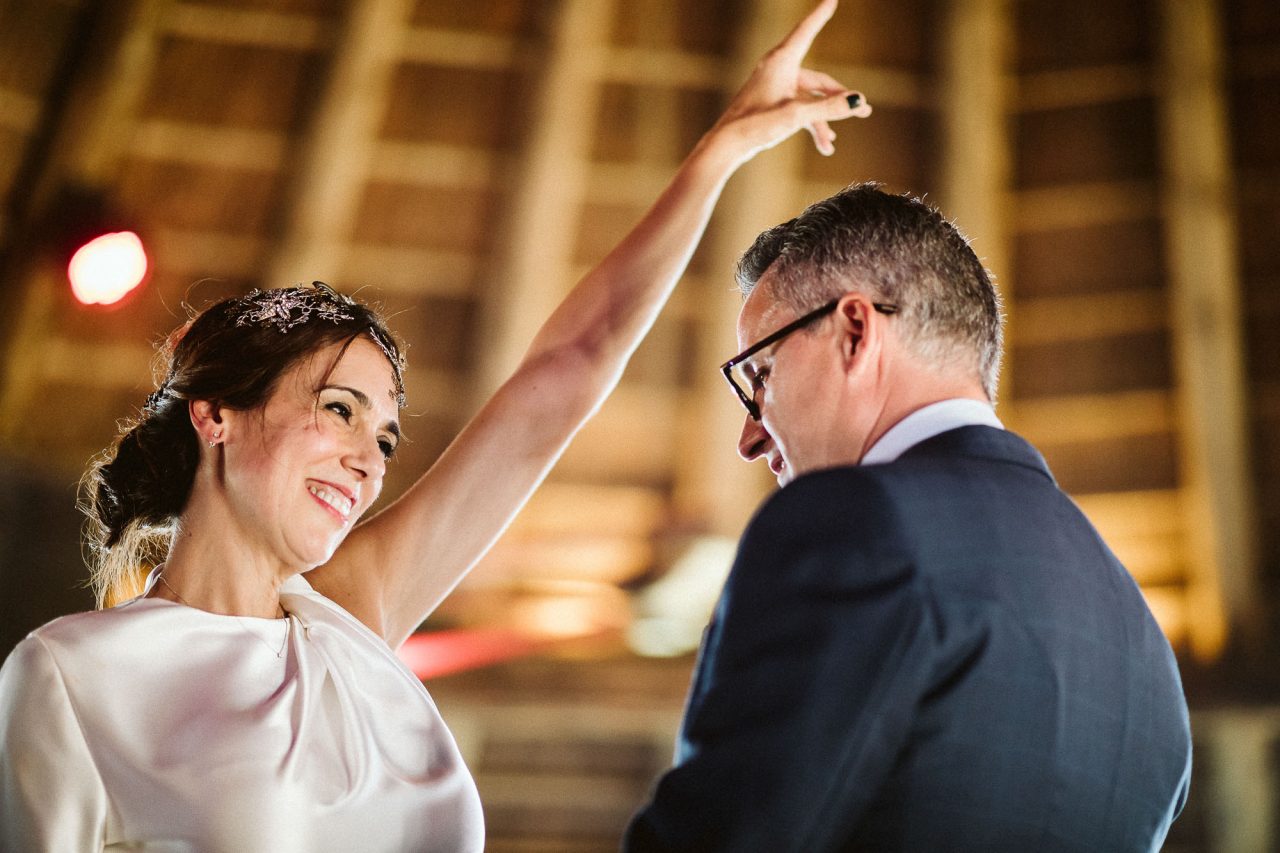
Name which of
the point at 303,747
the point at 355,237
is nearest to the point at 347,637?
the point at 303,747

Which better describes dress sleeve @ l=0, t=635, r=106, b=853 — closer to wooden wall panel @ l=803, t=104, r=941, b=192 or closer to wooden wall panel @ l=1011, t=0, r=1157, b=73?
wooden wall panel @ l=803, t=104, r=941, b=192

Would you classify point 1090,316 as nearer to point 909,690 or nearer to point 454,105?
point 454,105

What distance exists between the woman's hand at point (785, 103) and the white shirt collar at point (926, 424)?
68 cm

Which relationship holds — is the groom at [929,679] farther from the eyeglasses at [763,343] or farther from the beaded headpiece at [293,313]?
the beaded headpiece at [293,313]

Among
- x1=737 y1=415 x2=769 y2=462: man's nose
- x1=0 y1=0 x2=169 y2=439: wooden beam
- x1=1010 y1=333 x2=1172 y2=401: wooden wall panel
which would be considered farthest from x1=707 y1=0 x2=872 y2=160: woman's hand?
x1=0 y1=0 x2=169 y2=439: wooden beam

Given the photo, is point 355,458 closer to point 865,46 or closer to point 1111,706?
point 1111,706

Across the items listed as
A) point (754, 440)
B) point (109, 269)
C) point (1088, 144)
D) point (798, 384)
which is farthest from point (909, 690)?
point (1088, 144)

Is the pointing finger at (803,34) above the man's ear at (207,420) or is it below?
above

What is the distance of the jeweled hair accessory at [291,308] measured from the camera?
2.01 m

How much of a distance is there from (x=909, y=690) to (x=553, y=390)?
1010 mm

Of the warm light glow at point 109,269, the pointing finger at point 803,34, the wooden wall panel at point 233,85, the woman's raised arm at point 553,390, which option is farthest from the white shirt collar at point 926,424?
the wooden wall panel at point 233,85

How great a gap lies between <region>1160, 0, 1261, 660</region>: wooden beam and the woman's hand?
3.96 metres

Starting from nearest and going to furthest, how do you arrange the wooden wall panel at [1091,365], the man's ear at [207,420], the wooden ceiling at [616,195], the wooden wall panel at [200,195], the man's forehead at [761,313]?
the man's forehead at [761,313] → the man's ear at [207,420] → the wooden ceiling at [616,195] → the wooden wall panel at [1091,365] → the wooden wall panel at [200,195]

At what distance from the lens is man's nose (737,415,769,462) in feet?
5.85
